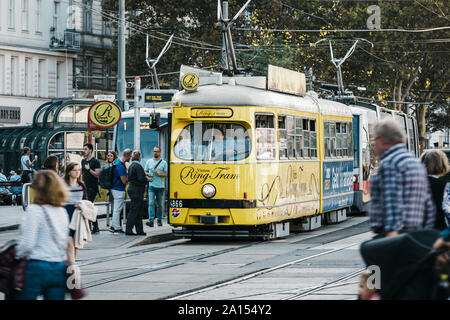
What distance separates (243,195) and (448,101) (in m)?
51.8

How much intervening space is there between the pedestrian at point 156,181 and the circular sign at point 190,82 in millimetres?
2874

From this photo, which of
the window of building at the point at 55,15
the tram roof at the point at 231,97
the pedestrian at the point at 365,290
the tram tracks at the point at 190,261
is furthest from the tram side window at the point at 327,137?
the window of building at the point at 55,15

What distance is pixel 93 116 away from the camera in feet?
72.1

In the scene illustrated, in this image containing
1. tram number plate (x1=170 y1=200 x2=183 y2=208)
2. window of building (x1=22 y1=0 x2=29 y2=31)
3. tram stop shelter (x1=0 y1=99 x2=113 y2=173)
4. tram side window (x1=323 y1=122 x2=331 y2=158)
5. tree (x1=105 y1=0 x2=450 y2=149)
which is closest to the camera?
tram number plate (x1=170 y1=200 x2=183 y2=208)

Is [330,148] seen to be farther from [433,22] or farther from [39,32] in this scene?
[39,32]

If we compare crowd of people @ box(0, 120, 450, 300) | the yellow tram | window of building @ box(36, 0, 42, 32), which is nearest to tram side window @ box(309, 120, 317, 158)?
the yellow tram

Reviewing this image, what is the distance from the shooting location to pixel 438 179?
9.99 metres

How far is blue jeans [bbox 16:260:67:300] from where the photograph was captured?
7.92 meters

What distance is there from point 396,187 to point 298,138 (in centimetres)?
1345

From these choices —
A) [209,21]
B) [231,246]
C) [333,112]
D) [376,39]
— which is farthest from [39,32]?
[231,246]

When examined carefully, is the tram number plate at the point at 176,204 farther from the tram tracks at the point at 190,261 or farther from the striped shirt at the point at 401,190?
the striped shirt at the point at 401,190

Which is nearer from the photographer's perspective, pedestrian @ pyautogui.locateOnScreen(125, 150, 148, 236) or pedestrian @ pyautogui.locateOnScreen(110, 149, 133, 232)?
pedestrian @ pyautogui.locateOnScreen(125, 150, 148, 236)

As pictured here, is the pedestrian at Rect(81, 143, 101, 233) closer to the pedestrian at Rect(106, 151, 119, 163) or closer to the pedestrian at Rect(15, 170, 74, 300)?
the pedestrian at Rect(106, 151, 119, 163)

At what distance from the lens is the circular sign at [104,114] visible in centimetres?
2189
